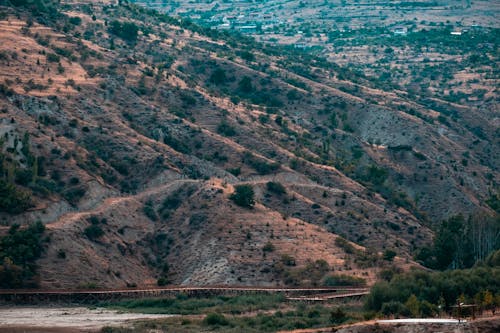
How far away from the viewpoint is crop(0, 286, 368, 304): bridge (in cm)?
8981

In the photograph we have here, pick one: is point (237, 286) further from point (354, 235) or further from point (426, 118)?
point (426, 118)

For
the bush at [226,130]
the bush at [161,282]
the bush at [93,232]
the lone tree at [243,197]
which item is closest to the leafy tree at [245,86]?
the bush at [226,130]

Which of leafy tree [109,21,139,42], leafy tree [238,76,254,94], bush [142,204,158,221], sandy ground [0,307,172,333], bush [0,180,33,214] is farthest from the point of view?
leafy tree [109,21,139,42]

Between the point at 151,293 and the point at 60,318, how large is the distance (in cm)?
1055

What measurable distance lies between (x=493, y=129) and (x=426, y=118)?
12.4m

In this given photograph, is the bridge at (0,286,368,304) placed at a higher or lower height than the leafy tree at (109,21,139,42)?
lower

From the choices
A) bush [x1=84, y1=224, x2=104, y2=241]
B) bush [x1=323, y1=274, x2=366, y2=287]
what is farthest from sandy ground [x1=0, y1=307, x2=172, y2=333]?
bush [x1=323, y1=274, x2=366, y2=287]

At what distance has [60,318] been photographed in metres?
84.8

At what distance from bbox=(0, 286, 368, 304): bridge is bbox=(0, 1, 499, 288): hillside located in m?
3.54

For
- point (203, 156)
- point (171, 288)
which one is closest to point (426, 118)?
point (203, 156)

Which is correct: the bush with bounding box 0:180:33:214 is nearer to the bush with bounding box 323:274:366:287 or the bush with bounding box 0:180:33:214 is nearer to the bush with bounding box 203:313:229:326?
the bush with bounding box 203:313:229:326

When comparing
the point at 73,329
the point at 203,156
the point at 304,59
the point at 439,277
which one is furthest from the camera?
the point at 304,59

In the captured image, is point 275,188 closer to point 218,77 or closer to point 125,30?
point 218,77

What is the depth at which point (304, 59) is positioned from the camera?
189875 millimetres
